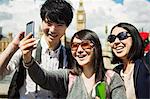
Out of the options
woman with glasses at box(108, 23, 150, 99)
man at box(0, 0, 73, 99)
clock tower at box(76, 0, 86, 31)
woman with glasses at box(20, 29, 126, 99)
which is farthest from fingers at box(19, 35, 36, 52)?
woman with glasses at box(108, 23, 150, 99)

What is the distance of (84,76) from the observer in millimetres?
1562

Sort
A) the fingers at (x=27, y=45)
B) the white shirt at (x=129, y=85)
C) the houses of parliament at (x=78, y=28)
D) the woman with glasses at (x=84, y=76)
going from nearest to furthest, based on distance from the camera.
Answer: the fingers at (x=27, y=45) < the woman with glasses at (x=84, y=76) < the white shirt at (x=129, y=85) < the houses of parliament at (x=78, y=28)

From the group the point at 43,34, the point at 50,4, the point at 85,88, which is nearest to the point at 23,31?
the point at 43,34

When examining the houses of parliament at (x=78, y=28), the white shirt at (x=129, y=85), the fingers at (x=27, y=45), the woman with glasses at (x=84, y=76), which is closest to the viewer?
the fingers at (x=27, y=45)

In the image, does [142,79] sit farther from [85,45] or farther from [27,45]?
[27,45]

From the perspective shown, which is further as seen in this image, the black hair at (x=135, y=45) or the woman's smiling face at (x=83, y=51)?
the black hair at (x=135, y=45)

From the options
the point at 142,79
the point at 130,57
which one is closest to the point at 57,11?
the point at 130,57

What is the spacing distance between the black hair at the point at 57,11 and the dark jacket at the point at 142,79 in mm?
443

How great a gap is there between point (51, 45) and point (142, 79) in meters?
0.59

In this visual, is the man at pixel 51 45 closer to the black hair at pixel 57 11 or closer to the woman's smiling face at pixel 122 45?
the black hair at pixel 57 11

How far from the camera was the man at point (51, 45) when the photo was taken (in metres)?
1.65

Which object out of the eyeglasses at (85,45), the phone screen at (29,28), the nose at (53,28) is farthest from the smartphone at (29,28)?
the eyeglasses at (85,45)

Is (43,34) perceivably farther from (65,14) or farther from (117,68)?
(117,68)

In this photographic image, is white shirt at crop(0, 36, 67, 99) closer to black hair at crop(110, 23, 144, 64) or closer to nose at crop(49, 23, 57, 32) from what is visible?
nose at crop(49, 23, 57, 32)
